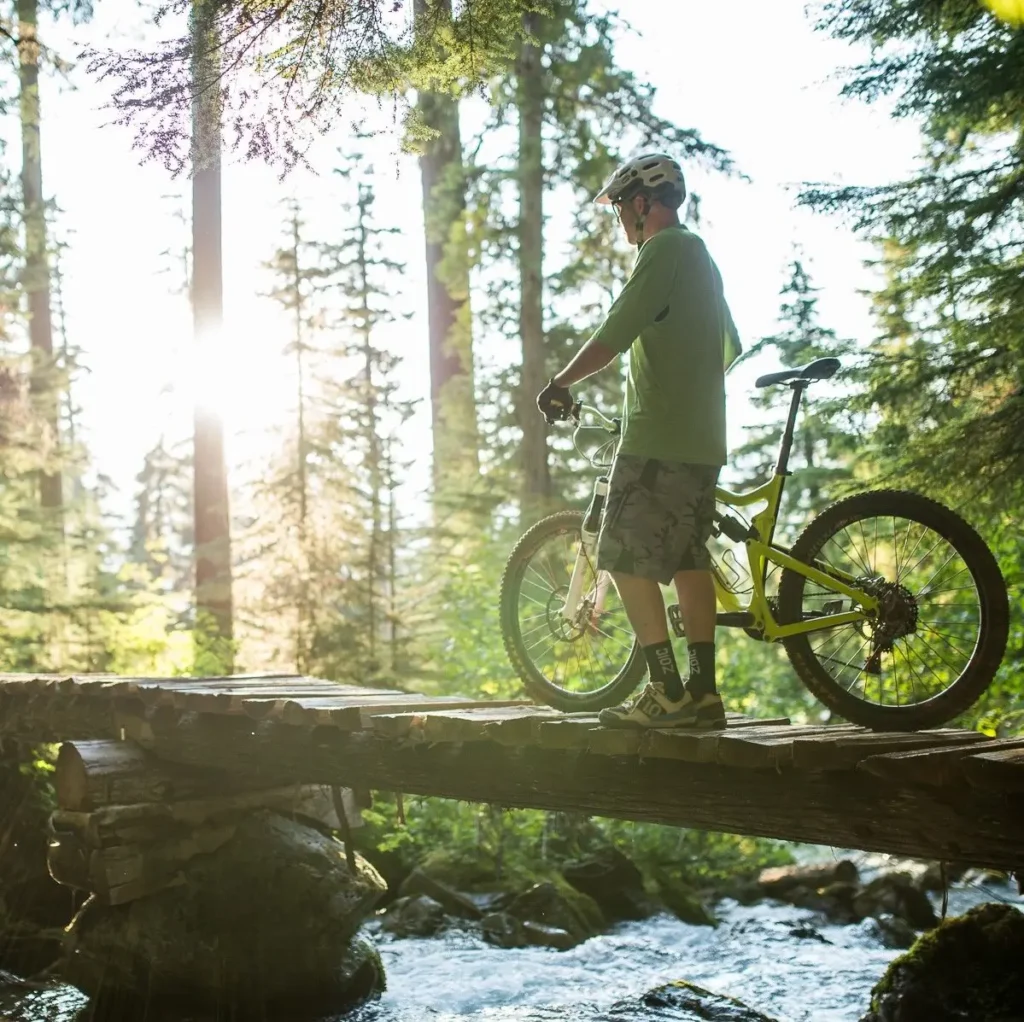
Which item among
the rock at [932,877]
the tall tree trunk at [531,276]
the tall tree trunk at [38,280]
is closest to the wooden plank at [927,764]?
the rock at [932,877]

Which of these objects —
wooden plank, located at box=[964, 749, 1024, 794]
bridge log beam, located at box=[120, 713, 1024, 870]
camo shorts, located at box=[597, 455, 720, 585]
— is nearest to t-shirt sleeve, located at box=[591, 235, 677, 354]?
camo shorts, located at box=[597, 455, 720, 585]

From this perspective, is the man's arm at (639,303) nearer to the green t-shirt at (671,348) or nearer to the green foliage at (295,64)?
the green t-shirt at (671,348)

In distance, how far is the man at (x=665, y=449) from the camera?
4473 mm

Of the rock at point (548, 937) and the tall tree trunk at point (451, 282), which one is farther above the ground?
the tall tree trunk at point (451, 282)

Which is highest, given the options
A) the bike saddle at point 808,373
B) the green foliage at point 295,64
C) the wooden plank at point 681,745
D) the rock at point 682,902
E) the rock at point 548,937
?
the green foliage at point 295,64

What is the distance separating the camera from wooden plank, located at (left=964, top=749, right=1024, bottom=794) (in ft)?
11.0

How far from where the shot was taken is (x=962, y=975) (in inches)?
230

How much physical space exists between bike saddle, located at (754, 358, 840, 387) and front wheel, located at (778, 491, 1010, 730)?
0.51 meters

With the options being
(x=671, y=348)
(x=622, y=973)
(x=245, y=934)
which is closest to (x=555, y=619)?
(x=671, y=348)

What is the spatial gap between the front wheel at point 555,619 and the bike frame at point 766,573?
84cm

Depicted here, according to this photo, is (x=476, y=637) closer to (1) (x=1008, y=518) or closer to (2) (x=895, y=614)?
(1) (x=1008, y=518)

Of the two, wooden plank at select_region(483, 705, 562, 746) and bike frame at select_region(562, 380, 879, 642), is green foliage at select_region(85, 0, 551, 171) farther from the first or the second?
wooden plank at select_region(483, 705, 562, 746)

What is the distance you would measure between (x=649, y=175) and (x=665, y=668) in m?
1.98

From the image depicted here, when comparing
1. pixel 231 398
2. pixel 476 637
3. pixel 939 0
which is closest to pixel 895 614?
pixel 939 0
